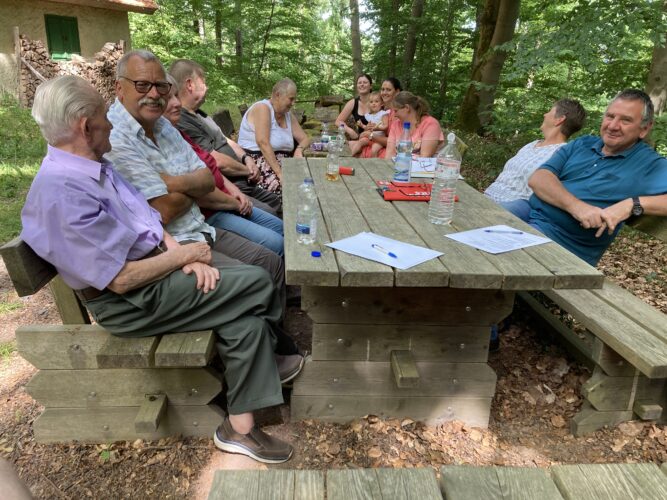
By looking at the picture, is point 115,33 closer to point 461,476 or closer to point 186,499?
point 186,499

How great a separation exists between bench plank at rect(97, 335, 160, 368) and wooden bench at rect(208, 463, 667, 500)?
97cm

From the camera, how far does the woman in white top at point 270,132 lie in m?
4.39

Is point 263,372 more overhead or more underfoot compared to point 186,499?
more overhead

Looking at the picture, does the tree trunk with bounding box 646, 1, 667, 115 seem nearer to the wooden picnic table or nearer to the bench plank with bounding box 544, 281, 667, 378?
the bench plank with bounding box 544, 281, 667, 378

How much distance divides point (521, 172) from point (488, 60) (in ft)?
23.0

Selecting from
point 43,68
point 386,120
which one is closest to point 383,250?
point 386,120

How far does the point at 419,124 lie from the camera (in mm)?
4680

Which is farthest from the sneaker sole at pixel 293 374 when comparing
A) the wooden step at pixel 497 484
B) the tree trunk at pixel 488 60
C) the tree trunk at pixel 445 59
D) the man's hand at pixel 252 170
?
the tree trunk at pixel 445 59

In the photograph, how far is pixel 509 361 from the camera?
2.94 meters

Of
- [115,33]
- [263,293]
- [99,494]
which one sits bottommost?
[99,494]

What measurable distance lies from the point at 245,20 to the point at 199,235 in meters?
15.7

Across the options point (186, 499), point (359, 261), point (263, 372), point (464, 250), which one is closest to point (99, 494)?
point (186, 499)

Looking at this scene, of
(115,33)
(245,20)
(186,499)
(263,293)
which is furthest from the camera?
(245,20)

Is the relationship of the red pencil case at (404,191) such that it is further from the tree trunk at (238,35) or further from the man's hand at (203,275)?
the tree trunk at (238,35)
